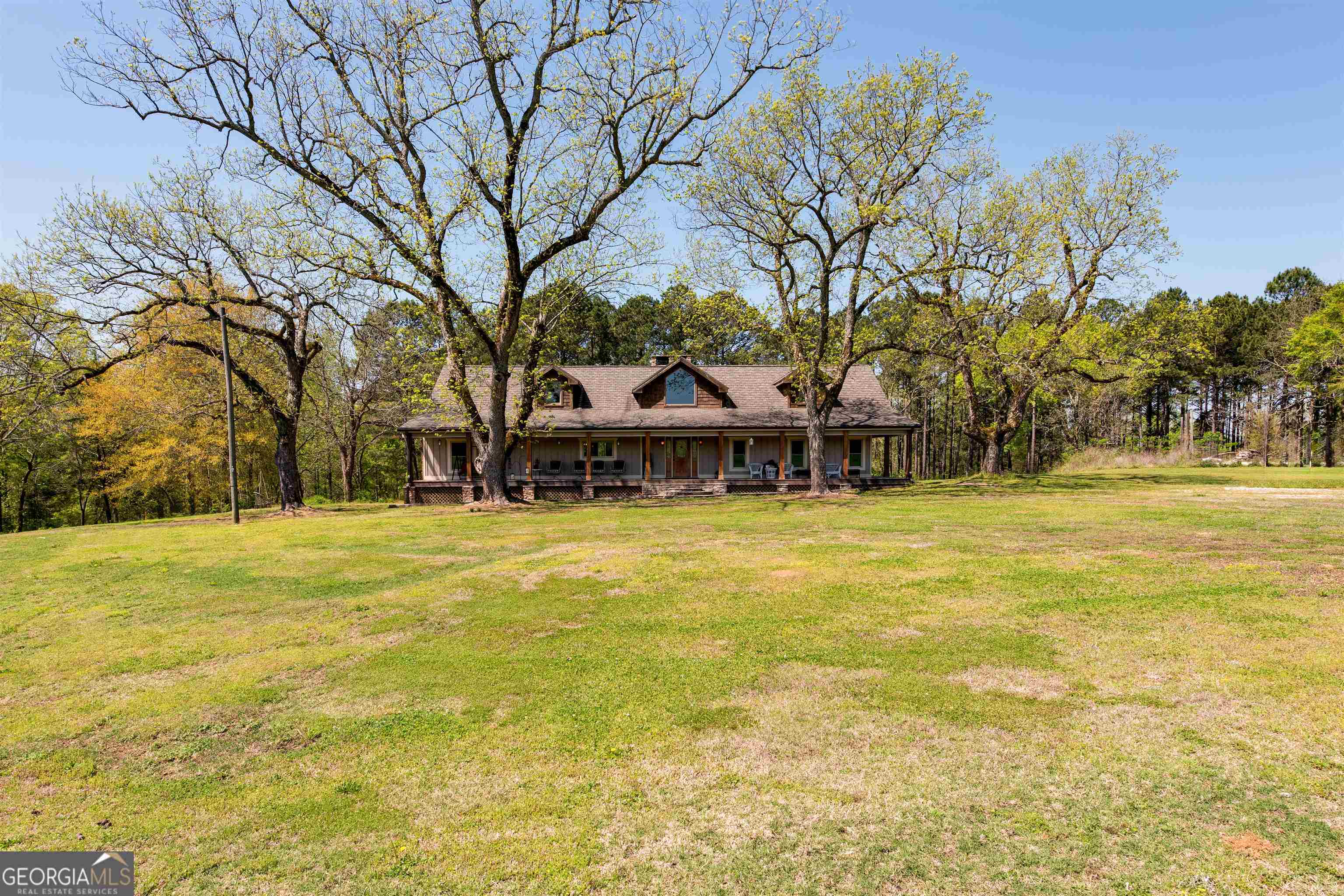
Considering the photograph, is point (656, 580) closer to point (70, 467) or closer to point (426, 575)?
point (426, 575)

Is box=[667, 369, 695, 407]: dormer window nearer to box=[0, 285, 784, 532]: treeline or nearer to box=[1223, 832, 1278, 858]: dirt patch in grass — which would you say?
box=[0, 285, 784, 532]: treeline

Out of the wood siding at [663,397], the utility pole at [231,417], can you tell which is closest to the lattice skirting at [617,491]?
the wood siding at [663,397]

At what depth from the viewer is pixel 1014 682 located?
5805mm

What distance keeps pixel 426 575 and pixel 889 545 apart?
8.24m

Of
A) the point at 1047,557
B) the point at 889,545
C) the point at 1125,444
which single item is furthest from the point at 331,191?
the point at 1125,444

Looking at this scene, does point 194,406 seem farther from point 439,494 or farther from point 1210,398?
point 1210,398

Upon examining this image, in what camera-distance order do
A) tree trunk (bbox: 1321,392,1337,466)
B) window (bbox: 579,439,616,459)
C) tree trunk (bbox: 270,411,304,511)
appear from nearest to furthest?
tree trunk (bbox: 270,411,304,511)
window (bbox: 579,439,616,459)
tree trunk (bbox: 1321,392,1337,466)

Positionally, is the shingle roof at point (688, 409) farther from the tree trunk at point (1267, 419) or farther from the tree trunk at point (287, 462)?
the tree trunk at point (1267, 419)

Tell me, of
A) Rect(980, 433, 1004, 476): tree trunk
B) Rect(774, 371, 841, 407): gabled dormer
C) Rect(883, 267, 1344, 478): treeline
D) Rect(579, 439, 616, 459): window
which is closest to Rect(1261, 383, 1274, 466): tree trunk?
Rect(883, 267, 1344, 478): treeline

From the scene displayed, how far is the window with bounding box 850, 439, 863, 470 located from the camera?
107ft

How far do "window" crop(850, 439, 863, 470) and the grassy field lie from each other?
70.3 feet

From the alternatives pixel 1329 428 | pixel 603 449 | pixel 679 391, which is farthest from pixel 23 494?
pixel 1329 428

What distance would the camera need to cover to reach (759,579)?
9930 millimetres

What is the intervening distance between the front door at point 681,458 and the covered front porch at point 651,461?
1.2 inches
